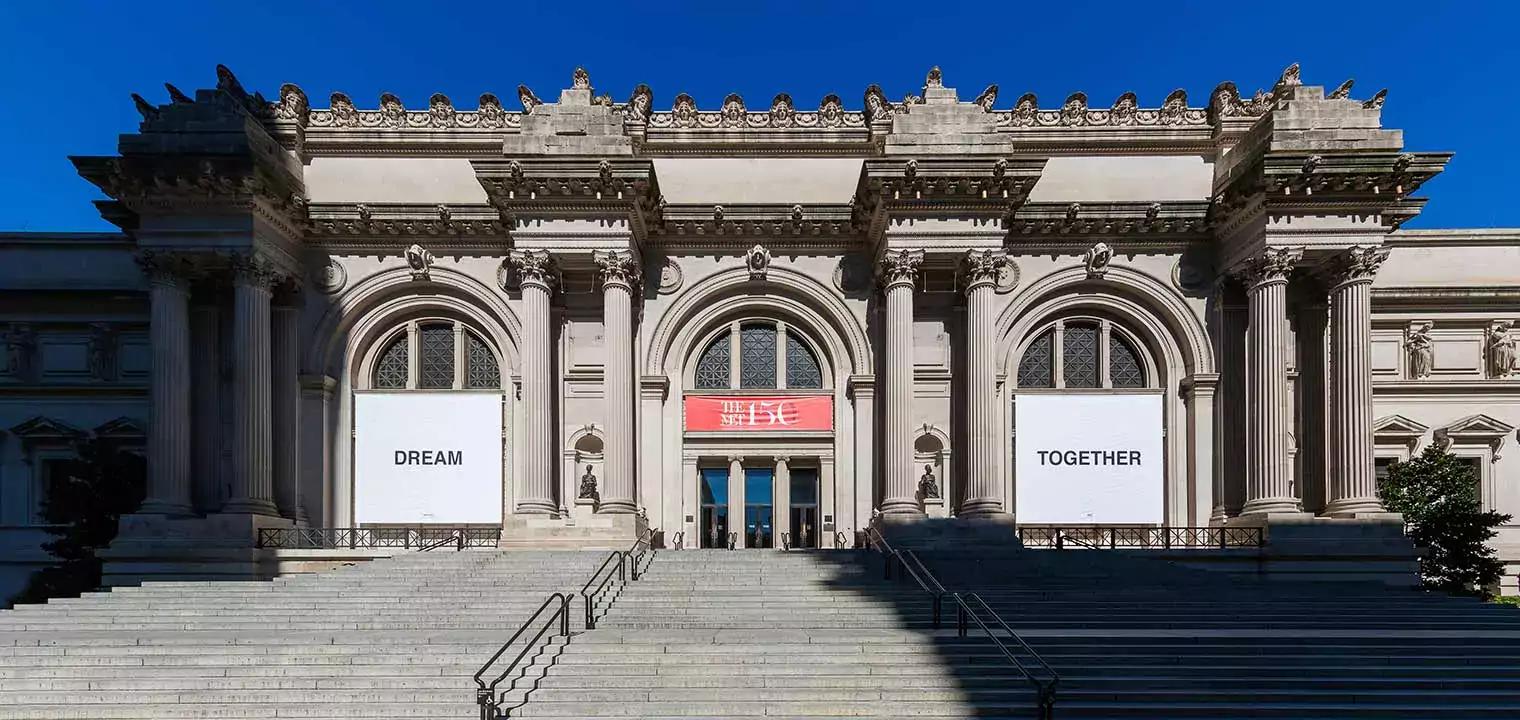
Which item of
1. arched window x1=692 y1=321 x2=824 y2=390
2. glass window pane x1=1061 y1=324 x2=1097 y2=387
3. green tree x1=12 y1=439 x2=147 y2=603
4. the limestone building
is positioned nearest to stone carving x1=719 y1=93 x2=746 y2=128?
the limestone building

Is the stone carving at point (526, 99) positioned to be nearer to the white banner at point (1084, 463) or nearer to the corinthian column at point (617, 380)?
the corinthian column at point (617, 380)

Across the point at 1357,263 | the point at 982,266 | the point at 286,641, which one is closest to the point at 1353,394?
the point at 1357,263

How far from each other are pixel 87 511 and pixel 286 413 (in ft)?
16.9

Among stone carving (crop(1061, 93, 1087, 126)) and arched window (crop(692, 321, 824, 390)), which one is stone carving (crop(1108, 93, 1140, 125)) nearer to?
stone carving (crop(1061, 93, 1087, 126))

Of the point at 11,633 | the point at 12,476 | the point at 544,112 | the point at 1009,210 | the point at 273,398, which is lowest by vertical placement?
the point at 11,633

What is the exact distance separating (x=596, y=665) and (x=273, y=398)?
1683cm

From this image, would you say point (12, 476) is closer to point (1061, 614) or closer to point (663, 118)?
point (663, 118)

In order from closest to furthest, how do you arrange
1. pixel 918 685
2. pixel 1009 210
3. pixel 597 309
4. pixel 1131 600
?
pixel 918 685, pixel 1131 600, pixel 1009 210, pixel 597 309

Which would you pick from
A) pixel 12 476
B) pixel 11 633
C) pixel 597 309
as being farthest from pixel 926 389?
pixel 12 476

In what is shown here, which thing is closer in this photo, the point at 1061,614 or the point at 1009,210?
the point at 1061,614

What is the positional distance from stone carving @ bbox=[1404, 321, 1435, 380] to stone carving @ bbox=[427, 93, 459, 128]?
27107mm

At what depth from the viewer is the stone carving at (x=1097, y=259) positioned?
94.8 feet

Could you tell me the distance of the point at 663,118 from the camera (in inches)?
1196

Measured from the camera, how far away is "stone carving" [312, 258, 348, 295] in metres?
29.2
